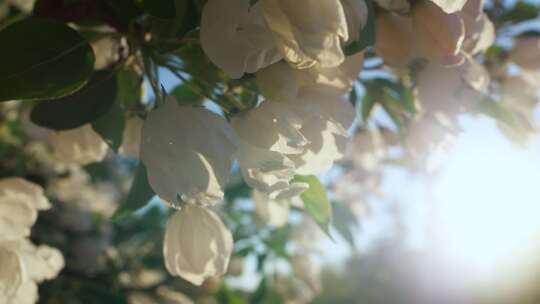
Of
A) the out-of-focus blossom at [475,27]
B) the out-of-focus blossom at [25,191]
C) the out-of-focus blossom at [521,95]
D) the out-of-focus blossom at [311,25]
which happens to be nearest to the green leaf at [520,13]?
the out-of-focus blossom at [521,95]

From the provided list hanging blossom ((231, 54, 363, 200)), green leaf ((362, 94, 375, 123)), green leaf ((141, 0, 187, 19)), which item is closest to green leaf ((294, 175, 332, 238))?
hanging blossom ((231, 54, 363, 200))

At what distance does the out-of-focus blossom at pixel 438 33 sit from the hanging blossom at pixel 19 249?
406 mm

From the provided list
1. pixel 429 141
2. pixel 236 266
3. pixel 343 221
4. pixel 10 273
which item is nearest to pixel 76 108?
pixel 10 273

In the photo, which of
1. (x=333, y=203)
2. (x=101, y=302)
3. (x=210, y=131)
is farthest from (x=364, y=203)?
(x=210, y=131)

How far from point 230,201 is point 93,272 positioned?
352 mm

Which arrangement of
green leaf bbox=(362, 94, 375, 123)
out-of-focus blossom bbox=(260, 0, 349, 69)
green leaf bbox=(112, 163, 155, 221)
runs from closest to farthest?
out-of-focus blossom bbox=(260, 0, 349, 69), green leaf bbox=(112, 163, 155, 221), green leaf bbox=(362, 94, 375, 123)

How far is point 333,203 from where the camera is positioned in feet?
3.36

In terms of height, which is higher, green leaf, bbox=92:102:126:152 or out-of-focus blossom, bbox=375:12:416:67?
out-of-focus blossom, bbox=375:12:416:67

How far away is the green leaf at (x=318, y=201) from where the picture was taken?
0.51m

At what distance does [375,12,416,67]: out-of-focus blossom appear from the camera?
491 mm

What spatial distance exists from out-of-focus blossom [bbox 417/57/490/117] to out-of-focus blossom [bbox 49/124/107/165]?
356 millimetres

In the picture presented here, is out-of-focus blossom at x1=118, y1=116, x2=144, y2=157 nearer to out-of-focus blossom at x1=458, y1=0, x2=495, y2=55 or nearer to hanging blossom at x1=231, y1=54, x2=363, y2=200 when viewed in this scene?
hanging blossom at x1=231, y1=54, x2=363, y2=200

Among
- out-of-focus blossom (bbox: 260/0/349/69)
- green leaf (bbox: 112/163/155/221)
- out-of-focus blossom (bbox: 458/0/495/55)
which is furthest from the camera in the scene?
green leaf (bbox: 112/163/155/221)

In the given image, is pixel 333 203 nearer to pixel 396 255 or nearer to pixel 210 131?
pixel 210 131
